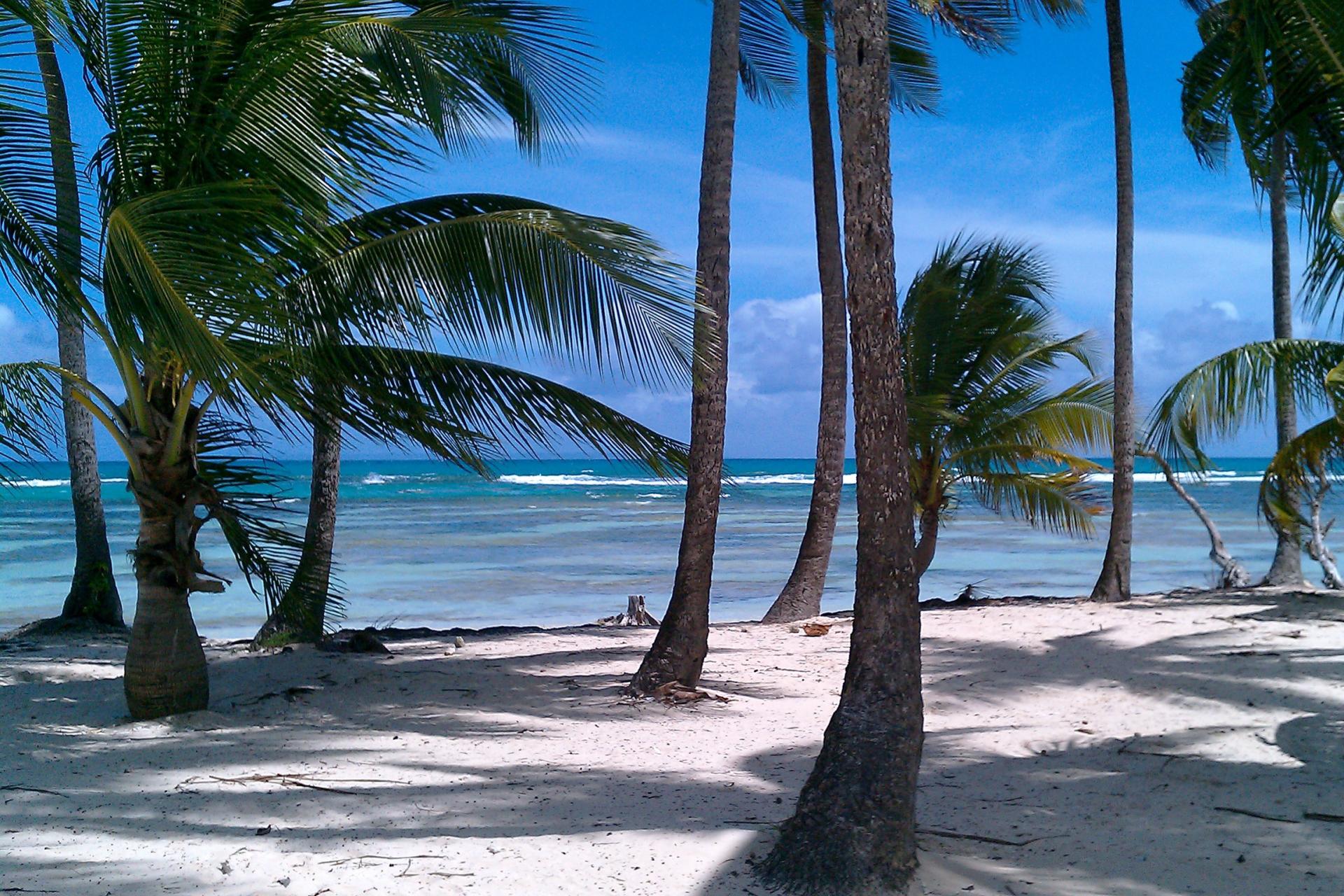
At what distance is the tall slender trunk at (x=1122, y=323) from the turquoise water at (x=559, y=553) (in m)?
3.76

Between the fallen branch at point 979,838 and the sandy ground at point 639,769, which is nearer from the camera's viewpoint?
the sandy ground at point 639,769

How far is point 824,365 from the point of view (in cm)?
986

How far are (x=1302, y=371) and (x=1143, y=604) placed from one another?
261cm

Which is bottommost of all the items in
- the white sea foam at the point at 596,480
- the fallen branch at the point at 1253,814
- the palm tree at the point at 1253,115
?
the fallen branch at the point at 1253,814

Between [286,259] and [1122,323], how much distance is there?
7.82 metres

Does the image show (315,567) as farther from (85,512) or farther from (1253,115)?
(1253,115)

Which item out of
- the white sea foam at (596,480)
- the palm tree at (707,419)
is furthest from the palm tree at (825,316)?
the white sea foam at (596,480)

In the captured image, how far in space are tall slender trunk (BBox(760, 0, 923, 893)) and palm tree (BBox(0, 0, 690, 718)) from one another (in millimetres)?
1725

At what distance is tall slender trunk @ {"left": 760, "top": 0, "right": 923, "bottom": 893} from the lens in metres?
3.49

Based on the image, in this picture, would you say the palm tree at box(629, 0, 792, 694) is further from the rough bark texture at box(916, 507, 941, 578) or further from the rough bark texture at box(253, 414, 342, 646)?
the rough bark texture at box(916, 507, 941, 578)

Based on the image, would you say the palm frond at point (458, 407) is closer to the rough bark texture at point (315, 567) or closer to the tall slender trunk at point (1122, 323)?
the rough bark texture at point (315, 567)

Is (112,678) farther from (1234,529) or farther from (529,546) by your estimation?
(1234,529)

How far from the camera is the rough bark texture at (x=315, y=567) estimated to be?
265 inches

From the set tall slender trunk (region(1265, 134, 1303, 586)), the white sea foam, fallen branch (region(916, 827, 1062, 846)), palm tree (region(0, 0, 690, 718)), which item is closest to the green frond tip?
palm tree (region(0, 0, 690, 718))
